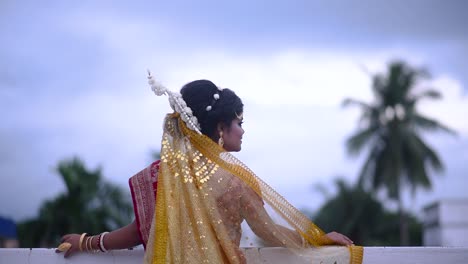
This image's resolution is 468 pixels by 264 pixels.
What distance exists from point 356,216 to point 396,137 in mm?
4719

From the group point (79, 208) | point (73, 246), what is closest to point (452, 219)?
point (79, 208)

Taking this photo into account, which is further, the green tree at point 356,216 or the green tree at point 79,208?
the green tree at point 356,216

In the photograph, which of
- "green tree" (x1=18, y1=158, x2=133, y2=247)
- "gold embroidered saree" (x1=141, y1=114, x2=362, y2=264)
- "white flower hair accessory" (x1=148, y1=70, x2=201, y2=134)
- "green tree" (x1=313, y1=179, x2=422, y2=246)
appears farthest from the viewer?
"green tree" (x1=313, y1=179, x2=422, y2=246)

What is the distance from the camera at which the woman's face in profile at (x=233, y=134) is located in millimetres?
3104

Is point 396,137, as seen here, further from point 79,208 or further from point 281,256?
point 281,256

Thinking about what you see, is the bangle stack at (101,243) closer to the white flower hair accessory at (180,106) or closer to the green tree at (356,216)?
the white flower hair accessory at (180,106)

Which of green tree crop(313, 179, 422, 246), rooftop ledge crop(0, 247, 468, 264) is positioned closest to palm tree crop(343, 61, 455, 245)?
green tree crop(313, 179, 422, 246)

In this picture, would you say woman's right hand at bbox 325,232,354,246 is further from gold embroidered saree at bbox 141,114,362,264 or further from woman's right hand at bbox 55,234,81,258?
woman's right hand at bbox 55,234,81,258

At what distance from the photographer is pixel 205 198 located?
2953 mm

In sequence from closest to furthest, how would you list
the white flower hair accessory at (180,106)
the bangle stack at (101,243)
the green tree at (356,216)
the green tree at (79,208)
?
the white flower hair accessory at (180,106), the bangle stack at (101,243), the green tree at (79,208), the green tree at (356,216)

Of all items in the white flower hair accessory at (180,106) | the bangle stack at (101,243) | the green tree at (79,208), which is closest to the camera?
the white flower hair accessory at (180,106)

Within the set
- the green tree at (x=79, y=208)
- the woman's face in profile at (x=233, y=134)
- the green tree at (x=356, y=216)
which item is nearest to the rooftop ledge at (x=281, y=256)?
the woman's face in profile at (x=233, y=134)

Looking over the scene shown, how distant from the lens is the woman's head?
10.1ft

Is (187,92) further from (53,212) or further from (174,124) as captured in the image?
(53,212)
